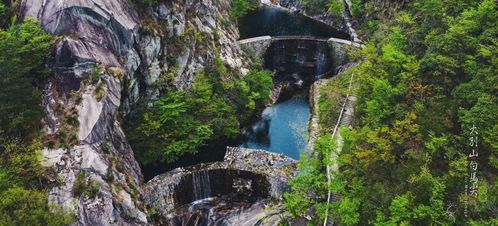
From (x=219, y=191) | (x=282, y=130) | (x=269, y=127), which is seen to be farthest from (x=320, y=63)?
(x=219, y=191)

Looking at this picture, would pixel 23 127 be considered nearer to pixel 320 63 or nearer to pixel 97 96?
pixel 97 96

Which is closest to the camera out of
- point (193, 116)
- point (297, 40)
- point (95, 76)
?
point (95, 76)

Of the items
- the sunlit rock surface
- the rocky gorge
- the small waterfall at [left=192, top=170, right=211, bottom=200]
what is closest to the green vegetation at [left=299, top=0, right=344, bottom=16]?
the rocky gorge

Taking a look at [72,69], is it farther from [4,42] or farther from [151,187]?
[151,187]

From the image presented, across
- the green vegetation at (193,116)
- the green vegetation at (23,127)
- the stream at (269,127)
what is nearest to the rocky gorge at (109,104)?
the stream at (269,127)

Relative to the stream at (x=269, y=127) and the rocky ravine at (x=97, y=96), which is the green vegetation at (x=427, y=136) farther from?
the rocky ravine at (x=97, y=96)

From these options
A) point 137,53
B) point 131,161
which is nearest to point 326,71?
point 137,53
